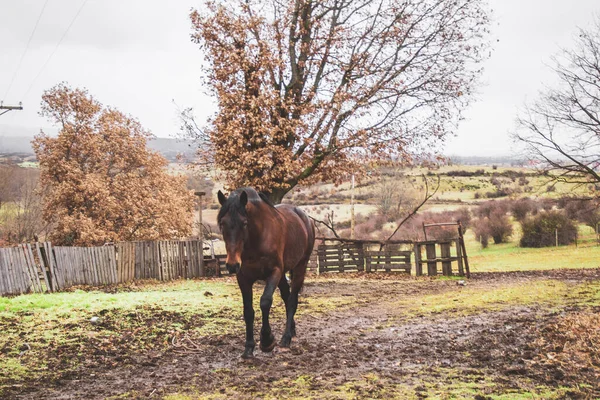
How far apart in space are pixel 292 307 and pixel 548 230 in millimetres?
40482

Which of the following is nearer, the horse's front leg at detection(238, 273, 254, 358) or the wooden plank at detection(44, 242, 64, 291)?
the horse's front leg at detection(238, 273, 254, 358)

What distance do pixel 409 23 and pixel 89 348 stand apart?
15.7 metres

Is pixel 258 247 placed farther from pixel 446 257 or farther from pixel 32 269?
pixel 446 257

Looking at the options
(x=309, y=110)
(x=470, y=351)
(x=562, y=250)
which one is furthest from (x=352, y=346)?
(x=562, y=250)

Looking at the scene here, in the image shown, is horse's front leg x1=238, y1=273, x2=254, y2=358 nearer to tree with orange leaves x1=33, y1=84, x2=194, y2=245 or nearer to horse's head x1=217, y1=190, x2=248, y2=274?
horse's head x1=217, y1=190, x2=248, y2=274

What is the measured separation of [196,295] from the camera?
48.5 ft

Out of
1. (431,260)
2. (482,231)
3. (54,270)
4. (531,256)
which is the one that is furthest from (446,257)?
(482,231)

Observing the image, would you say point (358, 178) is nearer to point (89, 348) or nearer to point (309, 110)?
point (309, 110)

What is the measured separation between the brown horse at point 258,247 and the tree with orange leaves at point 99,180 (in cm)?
2246

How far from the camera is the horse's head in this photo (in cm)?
623

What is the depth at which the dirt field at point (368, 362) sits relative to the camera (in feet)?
16.8

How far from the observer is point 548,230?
4272 centimetres

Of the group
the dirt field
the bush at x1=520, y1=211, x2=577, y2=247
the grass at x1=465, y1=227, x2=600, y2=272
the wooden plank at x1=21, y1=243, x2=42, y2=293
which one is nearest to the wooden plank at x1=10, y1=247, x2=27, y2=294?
the wooden plank at x1=21, y1=243, x2=42, y2=293

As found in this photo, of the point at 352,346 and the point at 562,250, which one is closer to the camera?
the point at 352,346
